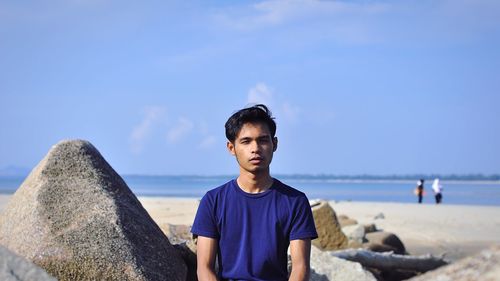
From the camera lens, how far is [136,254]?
5066mm

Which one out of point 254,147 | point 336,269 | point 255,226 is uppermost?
point 254,147

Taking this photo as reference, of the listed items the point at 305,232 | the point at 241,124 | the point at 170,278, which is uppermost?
the point at 241,124

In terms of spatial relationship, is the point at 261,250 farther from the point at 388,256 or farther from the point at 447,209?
the point at 447,209

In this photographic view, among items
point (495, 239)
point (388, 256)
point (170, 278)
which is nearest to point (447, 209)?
point (495, 239)

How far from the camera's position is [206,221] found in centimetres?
408

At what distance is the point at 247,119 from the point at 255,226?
556 millimetres

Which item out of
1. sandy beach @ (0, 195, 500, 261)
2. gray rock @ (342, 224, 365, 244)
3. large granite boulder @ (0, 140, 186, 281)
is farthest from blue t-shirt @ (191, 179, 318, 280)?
gray rock @ (342, 224, 365, 244)

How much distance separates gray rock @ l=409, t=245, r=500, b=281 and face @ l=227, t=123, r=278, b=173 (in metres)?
2.37

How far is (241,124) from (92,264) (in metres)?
1.52

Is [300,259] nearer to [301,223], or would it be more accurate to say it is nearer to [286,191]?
[301,223]

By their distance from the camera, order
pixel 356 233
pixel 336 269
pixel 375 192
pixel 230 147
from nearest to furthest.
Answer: pixel 230 147 → pixel 336 269 → pixel 356 233 → pixel 375 192

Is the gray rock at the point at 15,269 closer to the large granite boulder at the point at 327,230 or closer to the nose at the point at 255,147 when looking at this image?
the nose at the point at 255,147

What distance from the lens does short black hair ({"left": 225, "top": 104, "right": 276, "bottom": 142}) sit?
409cm

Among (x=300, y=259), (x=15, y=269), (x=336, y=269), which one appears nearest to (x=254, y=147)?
(x=300, y=259)
